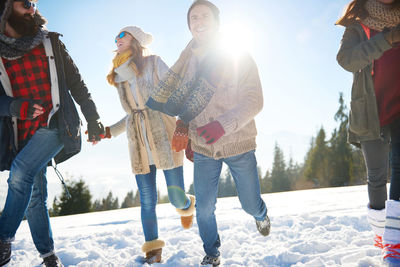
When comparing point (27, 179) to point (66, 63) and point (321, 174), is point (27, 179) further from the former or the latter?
point (321, 174)

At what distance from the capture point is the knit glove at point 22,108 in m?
2.25

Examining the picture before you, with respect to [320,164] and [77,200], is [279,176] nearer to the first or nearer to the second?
[320,164]

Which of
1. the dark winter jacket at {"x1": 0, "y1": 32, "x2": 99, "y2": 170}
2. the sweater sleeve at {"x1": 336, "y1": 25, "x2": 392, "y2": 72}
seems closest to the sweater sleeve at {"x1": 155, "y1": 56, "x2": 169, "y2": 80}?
the dark winter jacket at {"x1": 0, "y1": 32, "x2": 99, "y2": 170}

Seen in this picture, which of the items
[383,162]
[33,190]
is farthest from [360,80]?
[33,190]

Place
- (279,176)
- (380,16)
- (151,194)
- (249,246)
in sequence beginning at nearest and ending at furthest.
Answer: (380,16)
(151,194)
(249,246)
(279,176)

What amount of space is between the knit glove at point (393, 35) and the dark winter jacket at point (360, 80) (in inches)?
3.7

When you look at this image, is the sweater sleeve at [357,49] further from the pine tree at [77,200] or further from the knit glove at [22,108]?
the pine tree at [77,200]

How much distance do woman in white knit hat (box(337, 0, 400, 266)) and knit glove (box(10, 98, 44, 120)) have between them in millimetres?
2666

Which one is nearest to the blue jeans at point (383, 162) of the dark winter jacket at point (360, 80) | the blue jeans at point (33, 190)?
the dark winter jacket at point (360, 80)

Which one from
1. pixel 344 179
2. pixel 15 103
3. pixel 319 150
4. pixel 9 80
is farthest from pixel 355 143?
pixel 319 150

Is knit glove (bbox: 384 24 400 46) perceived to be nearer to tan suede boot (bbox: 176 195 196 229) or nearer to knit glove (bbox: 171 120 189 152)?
knit glove (bbox: 171 120 189 152)

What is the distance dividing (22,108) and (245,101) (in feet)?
6.22

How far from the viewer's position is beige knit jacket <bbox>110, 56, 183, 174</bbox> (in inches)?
123

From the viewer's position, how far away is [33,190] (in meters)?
2.53
